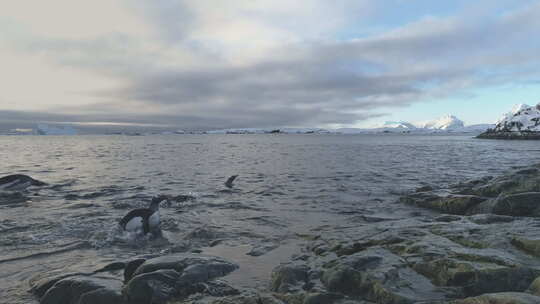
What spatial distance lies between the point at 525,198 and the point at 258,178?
52.9ft

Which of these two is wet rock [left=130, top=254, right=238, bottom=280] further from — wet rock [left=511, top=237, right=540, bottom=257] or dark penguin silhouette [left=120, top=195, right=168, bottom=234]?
wet rock [left=511, top=237, right=540, bottom=257]

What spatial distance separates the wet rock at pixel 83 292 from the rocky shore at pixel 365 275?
0.05ft

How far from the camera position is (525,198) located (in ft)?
36.7

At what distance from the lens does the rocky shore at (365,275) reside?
18.2 ft

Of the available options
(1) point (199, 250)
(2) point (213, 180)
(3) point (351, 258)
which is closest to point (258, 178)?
(2) point (213, 180)

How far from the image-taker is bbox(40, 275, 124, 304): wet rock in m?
5.82

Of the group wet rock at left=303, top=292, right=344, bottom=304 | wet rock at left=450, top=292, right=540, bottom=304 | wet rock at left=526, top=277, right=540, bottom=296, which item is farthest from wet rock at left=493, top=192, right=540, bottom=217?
wet rock at left=303, top=292, right=344, bottom=304

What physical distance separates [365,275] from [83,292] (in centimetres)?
498

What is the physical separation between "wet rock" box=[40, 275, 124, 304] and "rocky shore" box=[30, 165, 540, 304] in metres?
0.02

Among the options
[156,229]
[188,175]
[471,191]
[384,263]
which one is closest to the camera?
[384,263]

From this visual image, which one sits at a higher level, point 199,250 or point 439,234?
point 439,234

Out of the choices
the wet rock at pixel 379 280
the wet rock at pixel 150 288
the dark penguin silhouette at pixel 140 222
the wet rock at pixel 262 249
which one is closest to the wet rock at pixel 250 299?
the wet rock at pixel 150 288

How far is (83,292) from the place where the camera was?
19.7ft

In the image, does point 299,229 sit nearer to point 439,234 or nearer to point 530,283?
point 439,234
